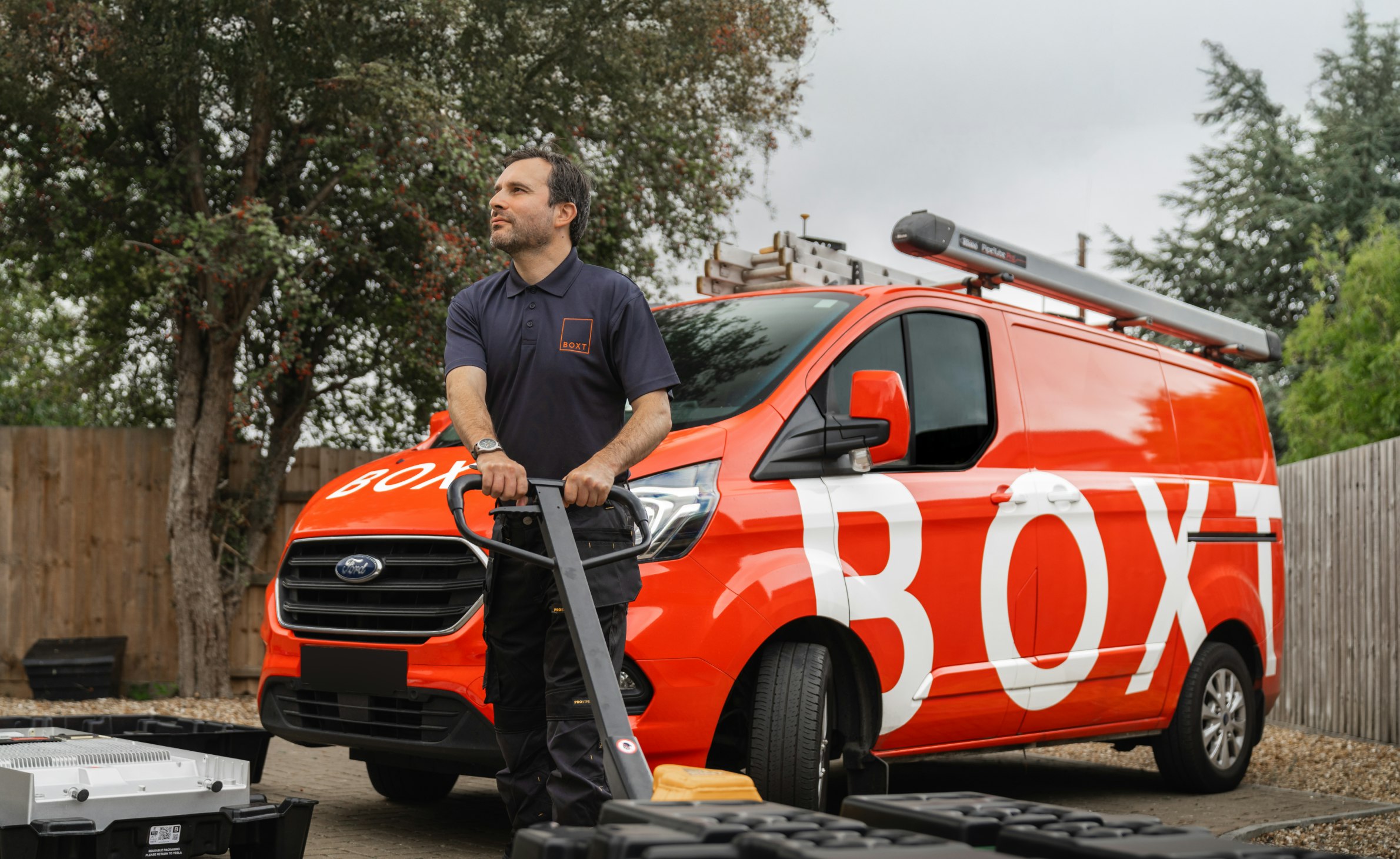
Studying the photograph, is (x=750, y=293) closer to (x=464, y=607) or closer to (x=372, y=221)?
(x=464, y=607)

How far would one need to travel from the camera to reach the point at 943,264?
6355 millimetres

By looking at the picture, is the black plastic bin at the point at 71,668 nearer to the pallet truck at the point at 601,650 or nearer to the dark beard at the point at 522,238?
the dark beard at the point at 522,238

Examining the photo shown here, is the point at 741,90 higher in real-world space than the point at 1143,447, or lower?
higher

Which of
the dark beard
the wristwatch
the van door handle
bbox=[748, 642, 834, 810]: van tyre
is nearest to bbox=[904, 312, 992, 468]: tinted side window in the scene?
the van door handle

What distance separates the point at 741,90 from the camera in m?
12.6

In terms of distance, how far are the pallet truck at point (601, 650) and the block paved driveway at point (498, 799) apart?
2.26 m

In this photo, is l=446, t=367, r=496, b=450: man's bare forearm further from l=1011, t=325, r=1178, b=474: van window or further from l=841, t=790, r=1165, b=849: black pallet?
l=1011, t=325, r=1178, b=474: van window

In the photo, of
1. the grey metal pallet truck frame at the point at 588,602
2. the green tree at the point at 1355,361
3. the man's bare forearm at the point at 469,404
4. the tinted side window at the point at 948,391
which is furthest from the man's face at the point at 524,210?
the green tree at the point at 1355,361

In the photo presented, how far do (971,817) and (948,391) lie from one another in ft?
12.7

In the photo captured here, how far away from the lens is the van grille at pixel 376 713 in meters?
4.74

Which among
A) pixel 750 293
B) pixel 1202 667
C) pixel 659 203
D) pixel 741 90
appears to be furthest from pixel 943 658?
pixel 741 90

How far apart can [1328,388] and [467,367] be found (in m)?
21.0

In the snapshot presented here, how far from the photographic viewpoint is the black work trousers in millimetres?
3551

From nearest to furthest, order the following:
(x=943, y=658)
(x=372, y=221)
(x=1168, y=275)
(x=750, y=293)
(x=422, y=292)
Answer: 1. (x=943, y=658)
2. (x=750, y=293)
3. (x=422, y=292)
4. (x=372, y=221)
5. (x=1168, y=275)
